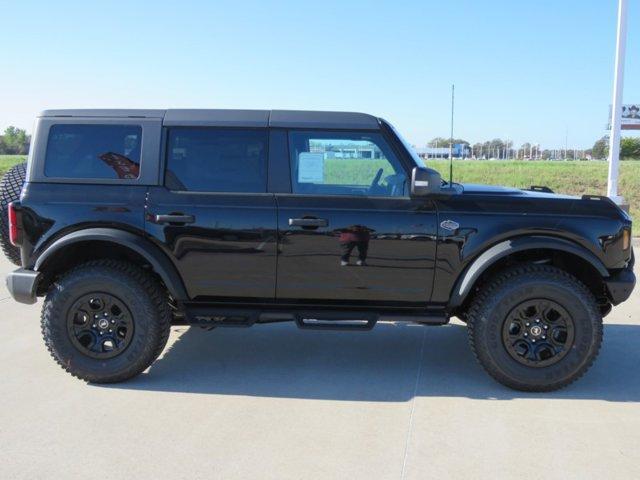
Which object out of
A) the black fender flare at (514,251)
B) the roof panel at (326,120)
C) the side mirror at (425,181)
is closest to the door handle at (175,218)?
the roof panel at (326,120)

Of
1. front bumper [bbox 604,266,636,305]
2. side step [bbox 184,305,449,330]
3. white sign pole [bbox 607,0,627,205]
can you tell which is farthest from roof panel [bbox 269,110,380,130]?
white sign pole [bbox 607,0,627,205]

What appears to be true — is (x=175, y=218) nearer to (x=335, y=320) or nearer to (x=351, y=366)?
(x=335, y=320)

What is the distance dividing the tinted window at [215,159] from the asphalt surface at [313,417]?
54.9 inches

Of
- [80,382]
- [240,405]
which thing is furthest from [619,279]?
[80,382]

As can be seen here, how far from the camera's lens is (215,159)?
4277 mm

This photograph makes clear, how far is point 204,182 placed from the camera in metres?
4.25

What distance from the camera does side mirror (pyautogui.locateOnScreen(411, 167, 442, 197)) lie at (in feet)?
13.0

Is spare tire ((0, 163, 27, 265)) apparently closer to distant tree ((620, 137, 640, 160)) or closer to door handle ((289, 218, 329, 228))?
door handle ((289, 218, 329, 228))

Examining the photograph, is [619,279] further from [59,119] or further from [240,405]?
[59,119]

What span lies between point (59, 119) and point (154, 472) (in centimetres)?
256

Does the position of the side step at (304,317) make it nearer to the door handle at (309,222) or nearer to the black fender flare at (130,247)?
the black fender flare at (130,247)

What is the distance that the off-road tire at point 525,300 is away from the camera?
4102 millimetres

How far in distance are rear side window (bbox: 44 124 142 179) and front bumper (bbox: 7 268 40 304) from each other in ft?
2.32

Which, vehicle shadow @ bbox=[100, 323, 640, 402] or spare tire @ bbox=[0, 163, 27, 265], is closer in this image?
vehicle shadow @ bbox=[100, 323, 640, 402]
